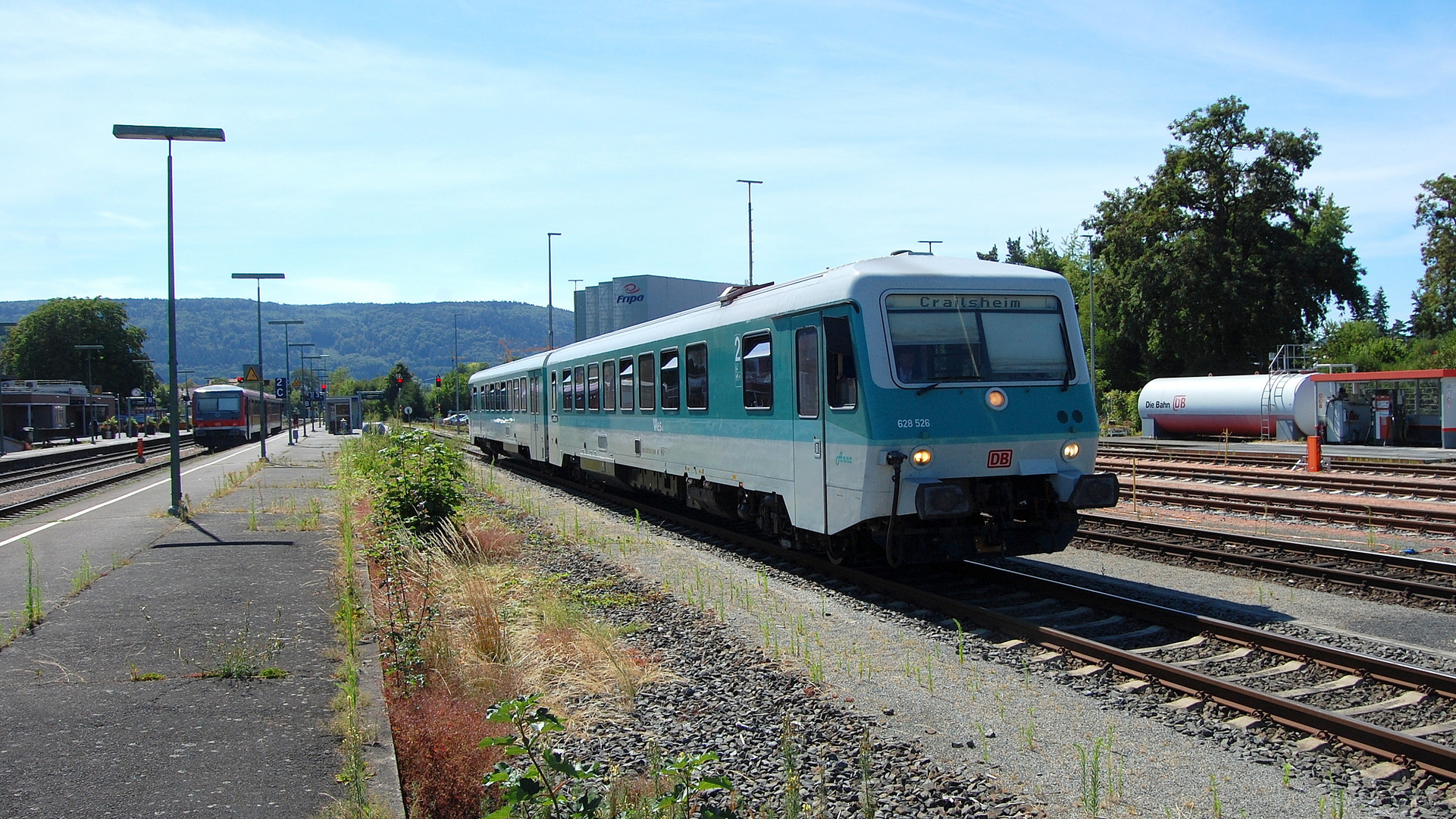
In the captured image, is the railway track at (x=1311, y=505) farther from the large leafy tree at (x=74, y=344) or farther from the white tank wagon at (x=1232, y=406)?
the large leafy tree at (x=74, y=344)

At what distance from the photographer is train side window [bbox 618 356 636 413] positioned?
15.4 meters

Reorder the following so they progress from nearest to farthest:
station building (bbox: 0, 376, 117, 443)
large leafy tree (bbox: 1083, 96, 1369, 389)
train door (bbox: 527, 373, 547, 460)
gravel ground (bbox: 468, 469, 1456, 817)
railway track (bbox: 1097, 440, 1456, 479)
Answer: gravel ground (bbox: 468, 469, 1456, 817) < railway track (bbox: 1097, 440, 1456, 479) < train door (bbox: 527, 373, 547, 460) < large leafy tree (bbox: 1083, 96, 1369, 389) < station building (bbox: 0, 376, 117, 443)

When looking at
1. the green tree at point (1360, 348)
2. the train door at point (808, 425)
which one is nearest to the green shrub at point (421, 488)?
the train door at point (808, 425)

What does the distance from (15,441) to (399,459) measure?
142 ft

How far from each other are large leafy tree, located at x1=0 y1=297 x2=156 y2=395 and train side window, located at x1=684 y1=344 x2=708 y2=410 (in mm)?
90849

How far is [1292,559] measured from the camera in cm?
1049

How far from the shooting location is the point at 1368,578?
9.04m

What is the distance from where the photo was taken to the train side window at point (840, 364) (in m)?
8.77

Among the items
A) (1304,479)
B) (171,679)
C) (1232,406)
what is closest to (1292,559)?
(1304,479)

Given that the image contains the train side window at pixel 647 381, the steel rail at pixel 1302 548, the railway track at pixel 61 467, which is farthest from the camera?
the railway track at pixel 61 467

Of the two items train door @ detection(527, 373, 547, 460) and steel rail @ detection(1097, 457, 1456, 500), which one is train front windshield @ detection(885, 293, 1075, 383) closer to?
steel rail @ detection(1097, 457, 1456, 500)

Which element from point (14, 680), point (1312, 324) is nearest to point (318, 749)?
point (14, 680)

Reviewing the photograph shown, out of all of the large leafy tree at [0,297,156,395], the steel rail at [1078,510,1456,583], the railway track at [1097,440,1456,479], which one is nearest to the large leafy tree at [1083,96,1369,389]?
the railway track at [1097,440,1456,479]

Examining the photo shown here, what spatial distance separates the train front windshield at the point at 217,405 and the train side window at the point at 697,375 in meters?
40.0
